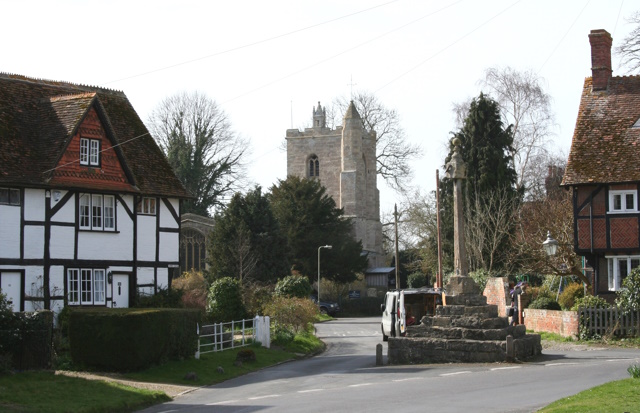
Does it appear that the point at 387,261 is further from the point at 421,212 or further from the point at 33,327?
the point at 33,327

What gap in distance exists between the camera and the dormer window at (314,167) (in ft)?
305

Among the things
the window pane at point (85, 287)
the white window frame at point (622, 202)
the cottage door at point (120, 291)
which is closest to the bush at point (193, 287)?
the cottage door at point (120, 291)

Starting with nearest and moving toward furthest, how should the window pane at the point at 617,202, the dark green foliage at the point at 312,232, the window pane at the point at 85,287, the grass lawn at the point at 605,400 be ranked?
the grass lawn at the point at 605,400 → the window pane at the point at 85,287 → the window pane at the point at 617,202 → the dark green foliage at the point at 312,232

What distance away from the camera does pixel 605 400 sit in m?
13.9

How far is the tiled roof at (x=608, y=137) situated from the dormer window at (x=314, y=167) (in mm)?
55817

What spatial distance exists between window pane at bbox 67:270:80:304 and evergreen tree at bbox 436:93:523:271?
25938mm

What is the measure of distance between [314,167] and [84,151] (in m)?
62.8

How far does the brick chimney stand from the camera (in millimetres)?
38219

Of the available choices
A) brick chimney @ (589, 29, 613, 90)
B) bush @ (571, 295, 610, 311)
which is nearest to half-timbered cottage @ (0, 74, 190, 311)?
bush @ (571, 295, 610, 311)

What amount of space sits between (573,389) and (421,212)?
5072 cm

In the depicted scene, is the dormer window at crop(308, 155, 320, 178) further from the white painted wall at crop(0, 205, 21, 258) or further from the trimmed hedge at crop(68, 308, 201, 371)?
the trimmed hedge at crop(68, 308, 201, 371)

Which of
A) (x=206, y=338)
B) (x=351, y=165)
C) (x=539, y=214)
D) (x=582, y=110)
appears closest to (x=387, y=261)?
(x=351, y=165)

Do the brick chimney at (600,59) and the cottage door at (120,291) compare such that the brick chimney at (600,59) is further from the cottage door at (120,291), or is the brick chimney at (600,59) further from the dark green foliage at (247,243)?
the dark green foliage at (247,243)

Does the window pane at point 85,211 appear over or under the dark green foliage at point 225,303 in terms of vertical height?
over
